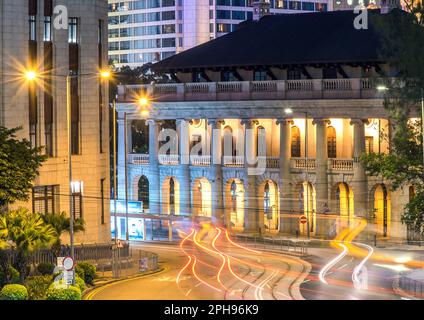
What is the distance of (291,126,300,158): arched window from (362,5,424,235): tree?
42.9 m

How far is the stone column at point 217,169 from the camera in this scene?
107375 millimetres

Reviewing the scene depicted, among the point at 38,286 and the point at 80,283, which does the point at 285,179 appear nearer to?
the point at 80,283

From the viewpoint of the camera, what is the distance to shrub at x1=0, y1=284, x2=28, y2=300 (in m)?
51.0

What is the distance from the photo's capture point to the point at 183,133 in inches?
4392

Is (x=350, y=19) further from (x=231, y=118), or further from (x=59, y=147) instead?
(x=59, y=147)

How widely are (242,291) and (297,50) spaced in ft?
160

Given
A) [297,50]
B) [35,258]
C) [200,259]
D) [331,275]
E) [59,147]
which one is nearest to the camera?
[35,258]

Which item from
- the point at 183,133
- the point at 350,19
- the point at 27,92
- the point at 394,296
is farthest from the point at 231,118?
the point at 394,296

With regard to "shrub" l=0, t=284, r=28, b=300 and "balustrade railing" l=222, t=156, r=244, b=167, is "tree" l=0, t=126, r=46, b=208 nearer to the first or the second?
"shrub" l=0, t=284, r=28, b=300

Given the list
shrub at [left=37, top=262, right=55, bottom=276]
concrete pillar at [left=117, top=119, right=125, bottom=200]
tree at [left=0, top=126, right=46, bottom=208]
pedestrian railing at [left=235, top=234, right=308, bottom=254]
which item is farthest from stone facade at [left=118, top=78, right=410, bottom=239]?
tree at [left=0, top=126, right=46, bottom=208]

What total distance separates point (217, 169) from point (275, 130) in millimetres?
6183

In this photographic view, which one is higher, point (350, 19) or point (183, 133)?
point (350, 19)

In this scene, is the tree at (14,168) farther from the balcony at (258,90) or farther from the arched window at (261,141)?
the arched window at (261,141)

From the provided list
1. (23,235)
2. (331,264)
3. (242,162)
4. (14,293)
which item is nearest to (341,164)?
(242,162)
